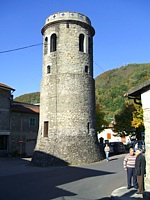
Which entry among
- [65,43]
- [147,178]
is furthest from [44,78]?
[147,178]

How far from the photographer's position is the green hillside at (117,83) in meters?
80.3

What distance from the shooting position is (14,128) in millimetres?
25938

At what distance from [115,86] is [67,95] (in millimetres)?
89067

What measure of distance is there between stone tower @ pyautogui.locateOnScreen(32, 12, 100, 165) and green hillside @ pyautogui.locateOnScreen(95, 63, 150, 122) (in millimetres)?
51091

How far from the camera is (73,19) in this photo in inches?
815

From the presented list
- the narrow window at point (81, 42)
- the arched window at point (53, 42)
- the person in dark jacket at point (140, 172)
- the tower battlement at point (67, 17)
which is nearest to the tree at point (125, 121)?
the narrow window at point (81, 42)

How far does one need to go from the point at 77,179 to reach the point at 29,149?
16746mm

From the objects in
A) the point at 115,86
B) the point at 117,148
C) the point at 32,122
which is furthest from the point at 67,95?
the point at 115,86

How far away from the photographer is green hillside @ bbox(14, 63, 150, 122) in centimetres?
7694

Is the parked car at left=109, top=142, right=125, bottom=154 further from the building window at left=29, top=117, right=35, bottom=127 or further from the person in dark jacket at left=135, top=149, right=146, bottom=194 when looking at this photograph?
the person in dark jacket at left=135, top=149, right=146, bottom=194

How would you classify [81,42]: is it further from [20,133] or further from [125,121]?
[125,121]

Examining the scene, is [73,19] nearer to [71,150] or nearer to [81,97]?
[81,97]

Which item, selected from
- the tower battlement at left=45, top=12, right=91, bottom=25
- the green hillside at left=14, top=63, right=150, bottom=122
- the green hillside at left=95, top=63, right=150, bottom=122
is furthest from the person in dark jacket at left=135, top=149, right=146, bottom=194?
the green hillside at left=95, top=63, right=150, bottom=122

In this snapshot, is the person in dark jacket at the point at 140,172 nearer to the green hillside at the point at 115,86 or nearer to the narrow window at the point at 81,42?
the narrow window at the point at 81,42
